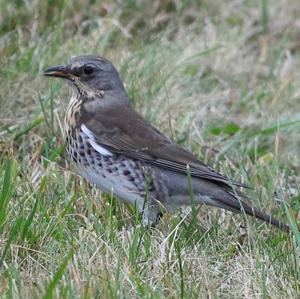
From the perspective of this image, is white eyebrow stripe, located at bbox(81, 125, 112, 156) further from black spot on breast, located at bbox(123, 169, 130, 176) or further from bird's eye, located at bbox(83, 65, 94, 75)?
bird's eye, located at bbox(83, 65, 94, 75)

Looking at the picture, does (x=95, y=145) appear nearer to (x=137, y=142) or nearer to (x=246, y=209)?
(x=137, y=142)

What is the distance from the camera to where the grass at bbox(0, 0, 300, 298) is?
179 inches

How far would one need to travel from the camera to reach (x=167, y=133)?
678 centimetres

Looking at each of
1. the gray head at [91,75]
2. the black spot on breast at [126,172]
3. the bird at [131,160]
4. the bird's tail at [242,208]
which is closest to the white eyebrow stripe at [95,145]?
the bird at [131,160]

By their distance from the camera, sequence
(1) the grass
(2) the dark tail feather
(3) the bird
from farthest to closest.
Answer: (3) the bird → (2) the dark tail feather → (1) the grass

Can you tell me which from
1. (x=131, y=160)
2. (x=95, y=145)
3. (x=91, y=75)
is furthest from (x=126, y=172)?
(x=91, y=75)

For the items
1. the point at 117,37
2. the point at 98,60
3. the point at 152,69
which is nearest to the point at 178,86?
the point at 152,69

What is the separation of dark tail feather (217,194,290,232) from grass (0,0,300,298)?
76 mm

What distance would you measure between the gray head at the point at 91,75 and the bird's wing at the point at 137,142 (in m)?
0.24

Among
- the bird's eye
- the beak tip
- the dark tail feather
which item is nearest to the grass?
the dark tail feather

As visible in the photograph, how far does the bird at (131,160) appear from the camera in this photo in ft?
18.6

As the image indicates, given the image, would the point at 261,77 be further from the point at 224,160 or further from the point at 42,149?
the point at 42,149

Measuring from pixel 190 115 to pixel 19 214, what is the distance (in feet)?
7.48

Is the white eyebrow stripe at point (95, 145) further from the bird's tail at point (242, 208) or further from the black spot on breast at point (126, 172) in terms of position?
the bird's tail at point (242, 208)
